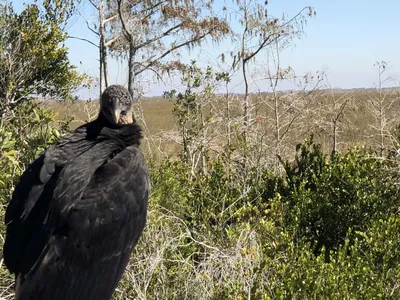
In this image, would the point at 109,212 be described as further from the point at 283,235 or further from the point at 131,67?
the point at 131,67

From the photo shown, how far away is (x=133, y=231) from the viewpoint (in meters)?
2.98

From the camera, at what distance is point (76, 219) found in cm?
264

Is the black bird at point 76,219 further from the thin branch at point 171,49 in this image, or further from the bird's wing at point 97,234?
the thin branch at point 171,49

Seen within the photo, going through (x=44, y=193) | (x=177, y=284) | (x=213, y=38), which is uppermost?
(x=213, y=38)

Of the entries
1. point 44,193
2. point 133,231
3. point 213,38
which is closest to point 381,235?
point 133,231

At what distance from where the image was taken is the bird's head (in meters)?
3.30

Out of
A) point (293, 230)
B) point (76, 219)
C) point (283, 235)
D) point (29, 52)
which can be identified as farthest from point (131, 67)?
point (76, 219)

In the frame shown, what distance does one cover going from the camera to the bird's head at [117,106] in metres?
3.30

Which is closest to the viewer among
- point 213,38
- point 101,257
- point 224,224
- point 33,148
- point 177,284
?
point 101,257

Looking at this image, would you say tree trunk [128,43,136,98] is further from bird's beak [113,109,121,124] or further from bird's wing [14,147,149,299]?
bird's wing [14,147,149,299]

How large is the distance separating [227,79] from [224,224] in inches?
240

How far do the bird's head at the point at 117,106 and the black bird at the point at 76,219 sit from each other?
21 centimetres

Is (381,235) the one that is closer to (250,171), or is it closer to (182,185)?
(250,171)

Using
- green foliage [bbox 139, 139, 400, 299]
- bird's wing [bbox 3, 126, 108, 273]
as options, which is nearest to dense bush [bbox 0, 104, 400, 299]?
green foliage [bbox 139, 139, 400, 299]
